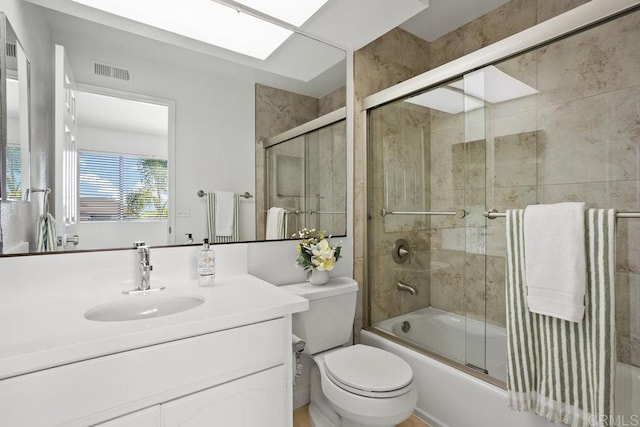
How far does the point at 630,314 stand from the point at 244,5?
2.14 meters

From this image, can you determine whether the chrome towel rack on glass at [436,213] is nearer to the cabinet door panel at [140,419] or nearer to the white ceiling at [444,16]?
the white ceiling at [444,16]

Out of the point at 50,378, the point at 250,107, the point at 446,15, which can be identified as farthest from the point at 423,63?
the point at 50,378

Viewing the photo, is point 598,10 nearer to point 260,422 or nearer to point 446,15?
point 446,15

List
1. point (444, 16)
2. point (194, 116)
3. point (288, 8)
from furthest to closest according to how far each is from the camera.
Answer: point (444, 16), point (288, 8), point (194, 116)

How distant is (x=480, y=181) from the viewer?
1.77m

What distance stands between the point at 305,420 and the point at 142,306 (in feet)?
3.58

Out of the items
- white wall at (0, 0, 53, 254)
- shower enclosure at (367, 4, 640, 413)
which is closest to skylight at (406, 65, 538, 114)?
shower enclosure at (367, 4, 640, 413)

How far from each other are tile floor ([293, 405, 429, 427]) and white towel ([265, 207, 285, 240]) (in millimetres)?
983

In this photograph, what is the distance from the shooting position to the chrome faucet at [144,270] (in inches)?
48.4

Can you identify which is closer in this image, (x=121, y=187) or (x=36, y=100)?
(x=36, y=100)

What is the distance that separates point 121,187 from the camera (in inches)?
49.9

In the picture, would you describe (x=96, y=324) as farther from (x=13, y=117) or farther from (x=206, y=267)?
(x=13, y=117)

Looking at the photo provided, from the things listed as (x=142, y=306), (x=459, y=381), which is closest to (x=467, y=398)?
(x=459, y=381)

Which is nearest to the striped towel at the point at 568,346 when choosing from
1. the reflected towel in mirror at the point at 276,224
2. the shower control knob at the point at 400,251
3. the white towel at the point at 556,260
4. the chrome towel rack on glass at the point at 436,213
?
the white towel at the point at 556,260
